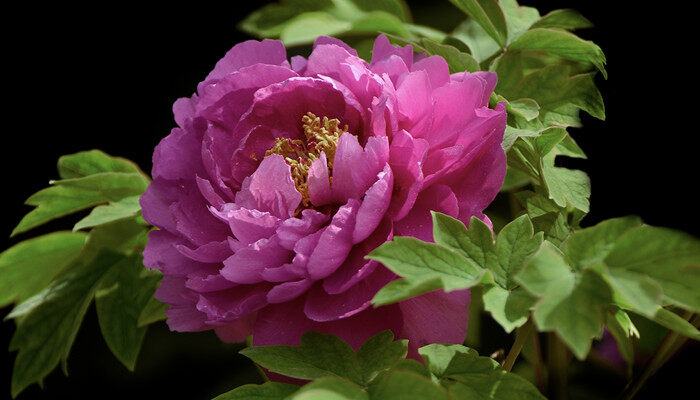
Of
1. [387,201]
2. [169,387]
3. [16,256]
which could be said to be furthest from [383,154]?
[169,387]

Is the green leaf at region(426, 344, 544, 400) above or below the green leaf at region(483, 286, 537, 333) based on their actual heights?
below

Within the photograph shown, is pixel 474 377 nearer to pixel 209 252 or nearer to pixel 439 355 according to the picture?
pixel 439 355

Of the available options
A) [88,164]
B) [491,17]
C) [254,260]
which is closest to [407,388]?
[254,260]

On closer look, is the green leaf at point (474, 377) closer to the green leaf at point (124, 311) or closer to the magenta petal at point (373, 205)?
the magenta petal at point (373, 205)

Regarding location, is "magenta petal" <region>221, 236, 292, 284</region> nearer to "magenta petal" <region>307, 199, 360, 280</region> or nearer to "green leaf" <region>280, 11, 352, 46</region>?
"magenta petal" <region>307, 199, 360, 280</region>

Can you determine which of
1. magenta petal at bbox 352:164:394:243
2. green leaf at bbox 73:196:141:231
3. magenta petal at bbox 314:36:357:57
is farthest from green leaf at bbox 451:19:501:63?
green leaf at bbox 73:196:141:231

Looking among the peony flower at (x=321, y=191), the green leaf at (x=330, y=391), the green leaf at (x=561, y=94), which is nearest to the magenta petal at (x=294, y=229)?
the peony flower at (x=321, y=191)
